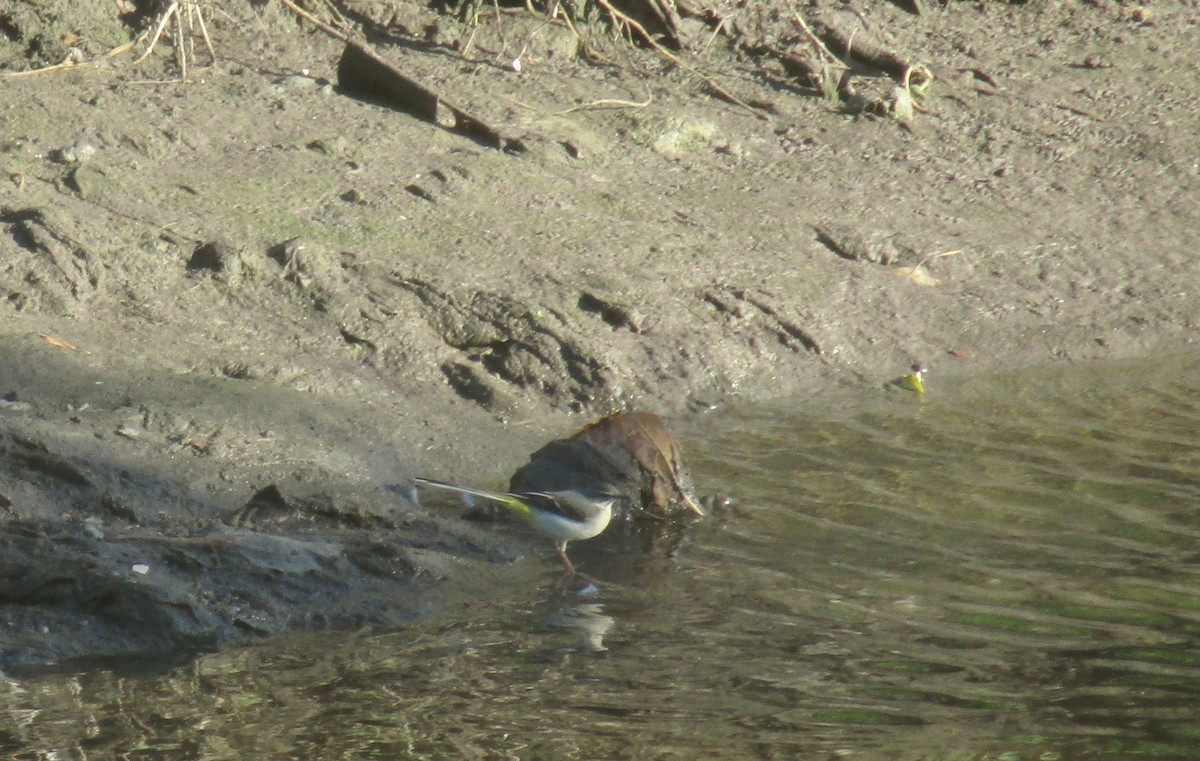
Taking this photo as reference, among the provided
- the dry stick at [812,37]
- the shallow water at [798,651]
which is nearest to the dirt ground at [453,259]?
the dry stick at [812,37]

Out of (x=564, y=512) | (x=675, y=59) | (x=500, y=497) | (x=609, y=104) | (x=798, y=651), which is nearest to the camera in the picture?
(x=798, y=651)

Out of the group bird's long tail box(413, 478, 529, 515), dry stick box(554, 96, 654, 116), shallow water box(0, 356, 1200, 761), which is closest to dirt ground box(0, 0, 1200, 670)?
dry stick box(554, 96, 654, 116)

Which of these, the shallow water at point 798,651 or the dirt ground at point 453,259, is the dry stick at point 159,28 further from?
the shallow water at point 798,651

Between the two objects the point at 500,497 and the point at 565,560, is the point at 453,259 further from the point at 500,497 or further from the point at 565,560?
the point at 565,560

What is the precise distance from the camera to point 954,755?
3592mm

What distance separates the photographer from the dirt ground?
5.16 meters

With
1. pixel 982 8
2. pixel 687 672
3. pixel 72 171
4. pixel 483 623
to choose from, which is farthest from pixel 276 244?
pixel 982 8

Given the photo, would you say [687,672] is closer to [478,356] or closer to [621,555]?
[621,555]

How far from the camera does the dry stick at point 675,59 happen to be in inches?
359

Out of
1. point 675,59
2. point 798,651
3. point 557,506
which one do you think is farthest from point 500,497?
point 675,59

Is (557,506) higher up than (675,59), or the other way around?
(675,59)

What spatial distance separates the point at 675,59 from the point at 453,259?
2.72 metres

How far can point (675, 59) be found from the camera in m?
9.27

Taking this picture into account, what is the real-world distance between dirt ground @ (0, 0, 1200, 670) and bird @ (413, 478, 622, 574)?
0.19 meters
